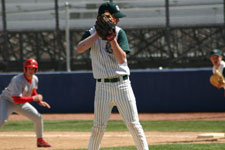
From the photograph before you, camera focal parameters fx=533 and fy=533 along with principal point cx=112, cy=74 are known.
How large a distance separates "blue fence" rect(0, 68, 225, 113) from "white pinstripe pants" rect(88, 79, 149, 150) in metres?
9.05

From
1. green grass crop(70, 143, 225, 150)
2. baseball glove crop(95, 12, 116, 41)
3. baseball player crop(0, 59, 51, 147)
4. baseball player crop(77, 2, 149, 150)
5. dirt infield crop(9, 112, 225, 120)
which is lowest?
dirt infield crop(9, 112, 225, 120)

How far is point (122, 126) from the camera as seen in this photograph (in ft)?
42.4

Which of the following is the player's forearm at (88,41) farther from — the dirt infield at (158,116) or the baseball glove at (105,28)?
the dirt infield at (158,116)

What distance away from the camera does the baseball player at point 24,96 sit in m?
9.10

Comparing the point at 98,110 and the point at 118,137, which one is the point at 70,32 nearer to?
the point at 118,137

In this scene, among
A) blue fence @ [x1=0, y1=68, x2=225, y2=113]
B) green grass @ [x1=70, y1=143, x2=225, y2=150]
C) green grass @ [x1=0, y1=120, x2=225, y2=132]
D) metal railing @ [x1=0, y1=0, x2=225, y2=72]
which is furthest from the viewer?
metal railing @ [x1=0, y1=0, x2=225, y2=72]

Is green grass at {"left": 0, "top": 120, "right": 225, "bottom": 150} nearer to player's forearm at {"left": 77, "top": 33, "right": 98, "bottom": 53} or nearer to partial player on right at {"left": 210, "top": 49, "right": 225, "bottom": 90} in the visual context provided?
partial player on right at {"left": 210, "top": 49, "right": 225, "bottom": 90}

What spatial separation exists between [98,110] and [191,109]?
362 inches

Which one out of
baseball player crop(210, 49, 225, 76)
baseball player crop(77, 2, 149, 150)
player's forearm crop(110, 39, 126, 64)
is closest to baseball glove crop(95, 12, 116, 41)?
player's forearm crop(110, 39, 126, 64)

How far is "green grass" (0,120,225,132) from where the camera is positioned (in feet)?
40.0

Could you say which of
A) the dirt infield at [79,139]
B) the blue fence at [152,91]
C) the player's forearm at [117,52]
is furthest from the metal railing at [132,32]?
the player's forearm at [117,52]

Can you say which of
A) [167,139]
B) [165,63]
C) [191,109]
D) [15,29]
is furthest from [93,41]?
[15,29]

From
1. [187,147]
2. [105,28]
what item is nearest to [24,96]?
[187,147]

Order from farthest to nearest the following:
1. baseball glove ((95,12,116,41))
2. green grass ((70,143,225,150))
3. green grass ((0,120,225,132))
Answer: green grass ((0,120,225,132)) → green grass ((70,143,225,150)) → baseball glove ((95,12,116,41))
